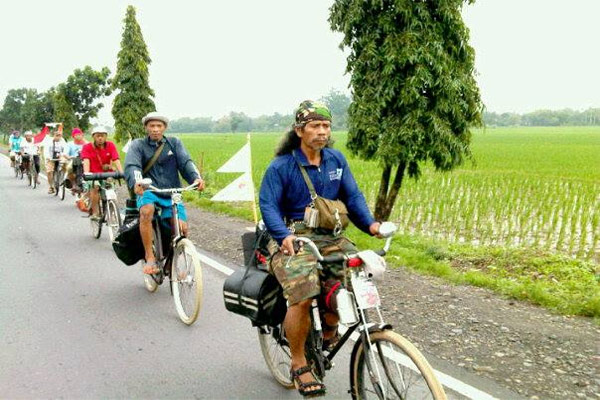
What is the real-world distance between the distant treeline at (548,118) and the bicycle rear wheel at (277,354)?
160 m

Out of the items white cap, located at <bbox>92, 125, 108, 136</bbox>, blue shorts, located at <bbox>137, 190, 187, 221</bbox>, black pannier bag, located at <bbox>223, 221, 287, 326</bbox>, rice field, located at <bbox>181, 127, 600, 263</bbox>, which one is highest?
white cap, located at <bbox>92, 125, 108, 136</bbox>

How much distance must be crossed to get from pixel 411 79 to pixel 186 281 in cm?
439

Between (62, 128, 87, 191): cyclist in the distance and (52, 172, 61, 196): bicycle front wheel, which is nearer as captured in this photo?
(62, 128, 87, 191): cyclist in the distance

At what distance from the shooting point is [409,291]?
5965 mm

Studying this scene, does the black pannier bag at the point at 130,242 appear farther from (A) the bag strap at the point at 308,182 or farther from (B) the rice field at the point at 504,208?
(B) the rice field at the point at 504,208

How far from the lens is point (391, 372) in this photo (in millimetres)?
2938

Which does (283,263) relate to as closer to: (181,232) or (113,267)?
(181,232)

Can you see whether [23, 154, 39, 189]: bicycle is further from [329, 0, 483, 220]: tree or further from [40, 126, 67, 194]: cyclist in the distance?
[329, 0, 483, 220]: tree

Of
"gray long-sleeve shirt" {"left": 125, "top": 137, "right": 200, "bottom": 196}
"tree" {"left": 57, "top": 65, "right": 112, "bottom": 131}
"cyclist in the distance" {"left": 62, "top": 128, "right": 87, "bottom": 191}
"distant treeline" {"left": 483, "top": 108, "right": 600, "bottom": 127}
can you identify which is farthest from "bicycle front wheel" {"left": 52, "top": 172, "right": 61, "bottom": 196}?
"distant treeline" {"left": 483, "top": 108, "right": 600, "bottom": 127}

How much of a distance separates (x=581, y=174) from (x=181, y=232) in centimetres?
1877

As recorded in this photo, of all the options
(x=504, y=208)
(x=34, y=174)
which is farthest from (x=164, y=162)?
(x=34, y=174)

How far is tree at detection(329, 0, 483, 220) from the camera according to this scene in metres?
7.73

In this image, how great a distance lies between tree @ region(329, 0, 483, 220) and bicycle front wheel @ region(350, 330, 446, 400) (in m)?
5.35

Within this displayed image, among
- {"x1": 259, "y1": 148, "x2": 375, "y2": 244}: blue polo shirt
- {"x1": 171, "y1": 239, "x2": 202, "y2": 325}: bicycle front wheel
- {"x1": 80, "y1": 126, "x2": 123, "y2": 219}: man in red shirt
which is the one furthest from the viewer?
{"x1": 80, "y1": 126, "x2": 123, "y2": 219}: man in red shirt
